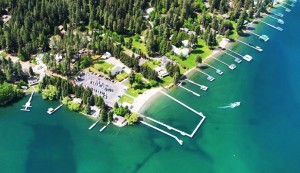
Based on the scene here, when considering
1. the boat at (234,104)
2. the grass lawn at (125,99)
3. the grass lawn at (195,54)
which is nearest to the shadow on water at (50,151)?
the grass lawn at (125,99)

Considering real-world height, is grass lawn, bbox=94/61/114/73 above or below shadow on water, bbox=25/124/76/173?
above

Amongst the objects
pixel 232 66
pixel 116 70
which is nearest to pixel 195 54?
pixel 232 66

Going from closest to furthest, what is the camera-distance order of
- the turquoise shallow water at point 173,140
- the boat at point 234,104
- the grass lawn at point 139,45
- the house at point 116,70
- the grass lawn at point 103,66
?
the turquoise shallow water at point 173,140 < the boat at point 234,104 < the house at point 116,70 < the grass lawn at point 103,66 < the grass lawn at point 139,45

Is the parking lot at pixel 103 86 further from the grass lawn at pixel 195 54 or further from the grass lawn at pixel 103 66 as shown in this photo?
the grass lawn at pixel 195 54

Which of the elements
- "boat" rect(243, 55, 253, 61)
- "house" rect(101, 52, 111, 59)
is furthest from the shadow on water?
"boat" rect(243, 55, 253, 61)

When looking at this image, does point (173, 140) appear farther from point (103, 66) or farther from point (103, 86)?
point (103, 66)

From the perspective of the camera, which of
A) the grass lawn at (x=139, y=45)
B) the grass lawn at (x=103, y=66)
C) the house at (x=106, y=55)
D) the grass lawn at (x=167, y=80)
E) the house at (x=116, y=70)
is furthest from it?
the grass lawn at (x=139, y=45)

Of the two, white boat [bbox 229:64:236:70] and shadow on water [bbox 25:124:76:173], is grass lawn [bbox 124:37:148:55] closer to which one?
white boat [bbox 229:64:236:70]

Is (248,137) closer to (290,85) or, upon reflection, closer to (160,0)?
(290,85)
